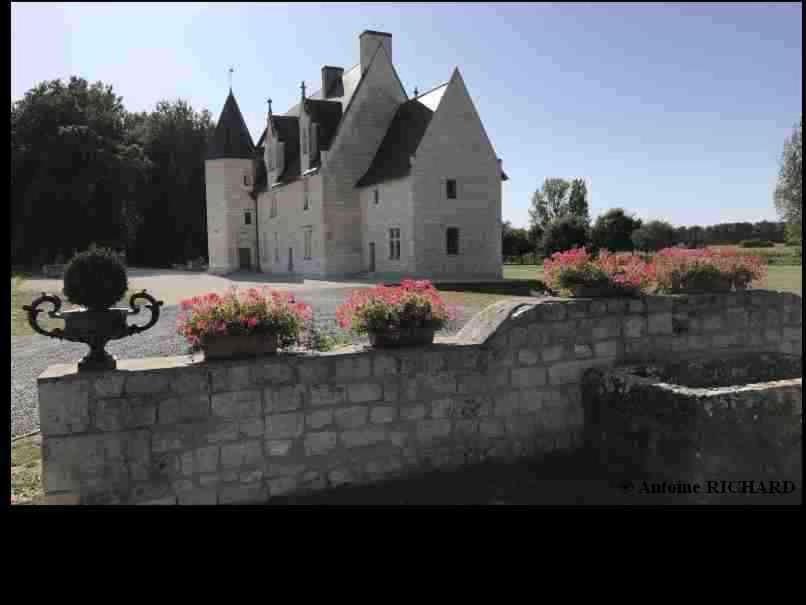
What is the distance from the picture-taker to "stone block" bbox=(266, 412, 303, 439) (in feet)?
16.2

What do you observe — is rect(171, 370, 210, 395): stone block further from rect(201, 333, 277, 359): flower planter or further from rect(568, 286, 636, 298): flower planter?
rect(568, 286, 636, 298): flower planter

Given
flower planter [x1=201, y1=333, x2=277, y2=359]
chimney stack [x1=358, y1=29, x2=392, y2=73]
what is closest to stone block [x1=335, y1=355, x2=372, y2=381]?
flower planter [x1=201, y1=333, x2=277, y2=359]

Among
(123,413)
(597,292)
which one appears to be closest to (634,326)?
(597,292)

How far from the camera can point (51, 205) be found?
83.1ft

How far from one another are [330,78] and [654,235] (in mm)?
26616

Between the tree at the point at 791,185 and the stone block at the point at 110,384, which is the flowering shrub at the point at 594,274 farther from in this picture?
the tree at the point at 791,185

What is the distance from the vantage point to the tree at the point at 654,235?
142ft

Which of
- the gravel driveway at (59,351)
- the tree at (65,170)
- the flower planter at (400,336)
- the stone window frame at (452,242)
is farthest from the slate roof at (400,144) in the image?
the flower planter at (400,336)

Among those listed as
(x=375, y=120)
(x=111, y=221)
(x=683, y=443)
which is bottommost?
(x=683, y=443)

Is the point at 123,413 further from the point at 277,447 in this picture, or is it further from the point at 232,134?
the point at 232,134
